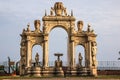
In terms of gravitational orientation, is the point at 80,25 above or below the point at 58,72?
above

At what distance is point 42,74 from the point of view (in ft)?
165

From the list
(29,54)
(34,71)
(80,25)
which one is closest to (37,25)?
(29,54)

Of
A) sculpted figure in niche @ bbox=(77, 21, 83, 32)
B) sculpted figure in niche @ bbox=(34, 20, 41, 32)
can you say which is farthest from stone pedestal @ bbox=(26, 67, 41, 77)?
sculpted figure in niche @ bbox=(77, 21, 83, 32)

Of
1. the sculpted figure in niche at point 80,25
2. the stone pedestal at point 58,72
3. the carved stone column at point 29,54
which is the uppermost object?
the sculpted figure in niche at point 80,25

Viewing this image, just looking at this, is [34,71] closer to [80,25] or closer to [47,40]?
[47,40]

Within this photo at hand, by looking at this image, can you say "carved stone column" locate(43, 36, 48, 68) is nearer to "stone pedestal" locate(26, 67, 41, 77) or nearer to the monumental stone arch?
the monumental stone arch

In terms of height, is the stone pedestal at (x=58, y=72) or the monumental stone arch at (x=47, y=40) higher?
the monumental stone arch at (x=47, y=40)

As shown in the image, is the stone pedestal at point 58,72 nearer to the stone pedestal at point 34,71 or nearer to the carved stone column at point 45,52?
the carved stone column at point 45,52

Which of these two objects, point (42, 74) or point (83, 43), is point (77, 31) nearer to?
point (83, 43)

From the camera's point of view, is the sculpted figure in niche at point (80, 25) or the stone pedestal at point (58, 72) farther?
the sculpted figure in niche at point (80, 25)

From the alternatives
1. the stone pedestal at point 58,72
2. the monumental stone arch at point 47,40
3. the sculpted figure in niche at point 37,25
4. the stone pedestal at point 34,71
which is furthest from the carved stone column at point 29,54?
the stone pedestal at point 58,72

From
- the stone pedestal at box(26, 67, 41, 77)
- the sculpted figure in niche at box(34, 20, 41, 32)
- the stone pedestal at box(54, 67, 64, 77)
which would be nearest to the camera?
the stone pedestal at box(54, 67, 64, 77)

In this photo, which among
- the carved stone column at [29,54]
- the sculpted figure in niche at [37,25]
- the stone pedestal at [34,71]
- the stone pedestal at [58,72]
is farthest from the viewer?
the sculpted figure in niche at [37,25]


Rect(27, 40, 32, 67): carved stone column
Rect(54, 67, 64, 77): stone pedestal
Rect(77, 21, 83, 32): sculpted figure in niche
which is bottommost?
Rect(54, 67, 64, 77): stone pedestal
